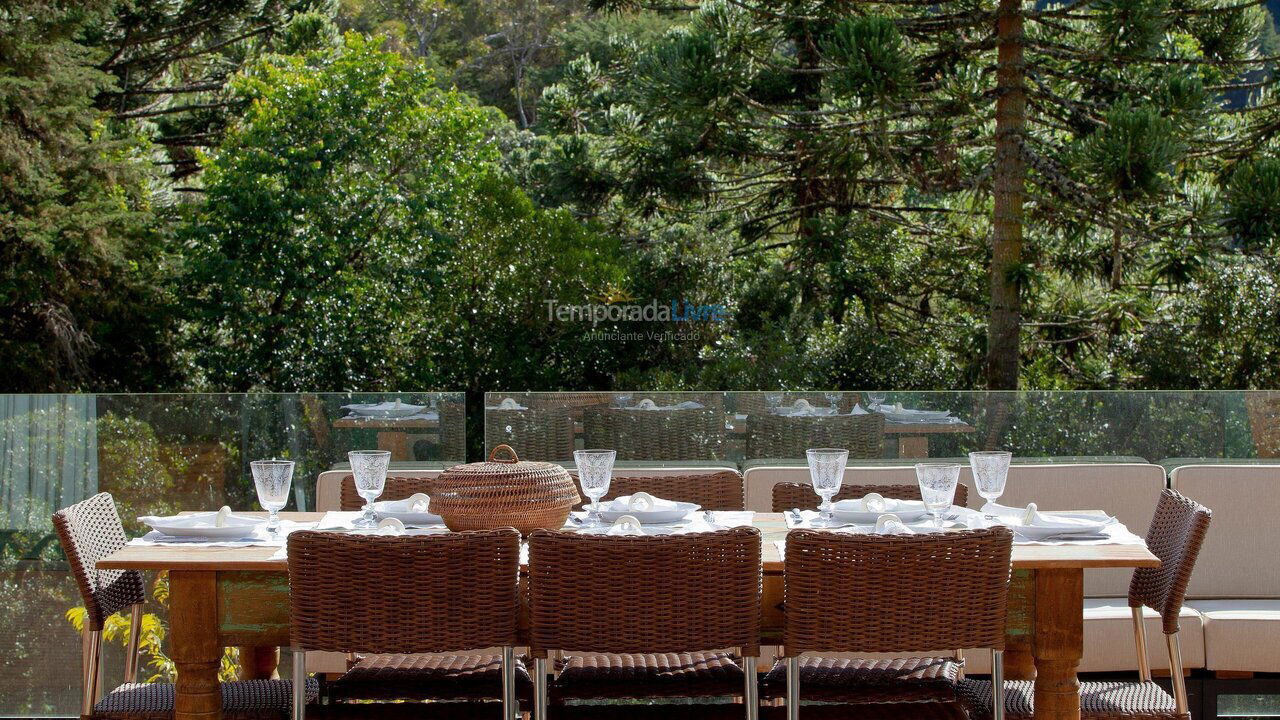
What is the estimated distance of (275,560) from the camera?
8.23ft

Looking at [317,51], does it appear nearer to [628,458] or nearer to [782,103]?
[782,103]

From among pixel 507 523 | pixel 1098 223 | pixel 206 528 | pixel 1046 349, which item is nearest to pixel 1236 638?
pixel 507 523

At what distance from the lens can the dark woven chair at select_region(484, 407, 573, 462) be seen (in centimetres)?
462

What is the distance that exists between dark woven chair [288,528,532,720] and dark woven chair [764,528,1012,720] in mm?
553

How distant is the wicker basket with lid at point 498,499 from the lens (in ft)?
8.95

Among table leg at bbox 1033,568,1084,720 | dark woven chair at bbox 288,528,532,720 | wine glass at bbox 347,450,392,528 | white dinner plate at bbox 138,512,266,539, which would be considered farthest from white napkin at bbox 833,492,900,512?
white dinner plate at bbox 138,512,266,539

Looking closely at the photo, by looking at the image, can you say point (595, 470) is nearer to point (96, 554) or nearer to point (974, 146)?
point (96, 554)

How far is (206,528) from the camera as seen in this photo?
9.07ft

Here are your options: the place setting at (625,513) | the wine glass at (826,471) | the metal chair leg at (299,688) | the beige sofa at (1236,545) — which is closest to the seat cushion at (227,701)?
the metal chair leg at (299,688)

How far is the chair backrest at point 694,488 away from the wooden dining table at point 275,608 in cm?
86

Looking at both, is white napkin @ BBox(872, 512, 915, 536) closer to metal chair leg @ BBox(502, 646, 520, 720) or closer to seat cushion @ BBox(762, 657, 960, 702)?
seat cushion @ BBox(762, 657, 960, 702)

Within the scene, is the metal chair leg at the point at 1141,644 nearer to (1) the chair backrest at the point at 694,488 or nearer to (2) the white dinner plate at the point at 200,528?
(1) the chair backrest at the point at 694,488

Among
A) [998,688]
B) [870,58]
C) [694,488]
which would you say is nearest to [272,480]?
[694,488]

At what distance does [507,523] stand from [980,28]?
7972 mm
